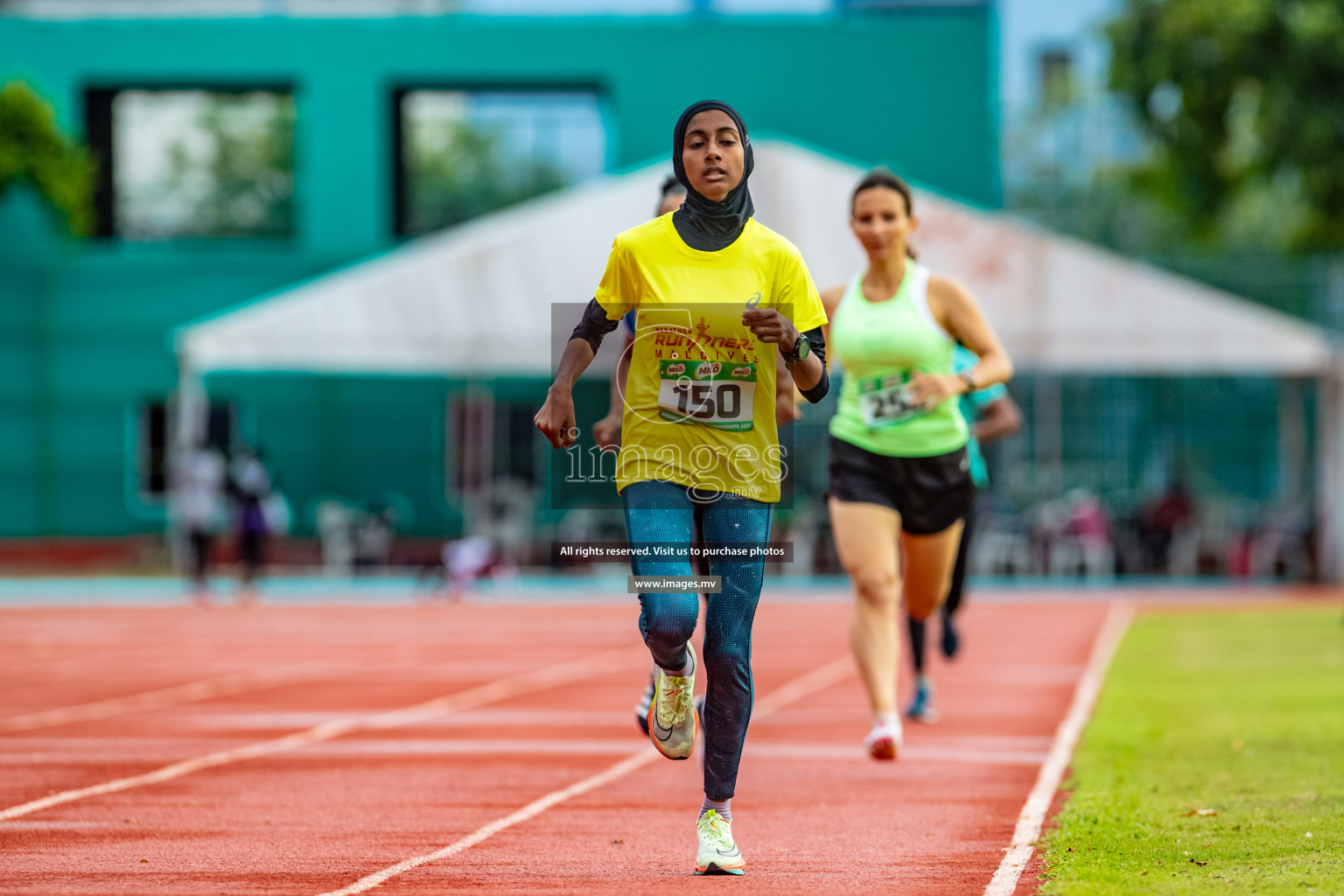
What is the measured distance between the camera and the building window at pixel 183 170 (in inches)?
1289

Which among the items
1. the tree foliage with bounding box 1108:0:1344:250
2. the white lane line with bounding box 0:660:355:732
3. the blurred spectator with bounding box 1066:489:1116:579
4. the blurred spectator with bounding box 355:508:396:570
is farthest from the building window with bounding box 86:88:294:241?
the white lane line with bounding box 0:660:355:732

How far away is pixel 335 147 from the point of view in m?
31.9

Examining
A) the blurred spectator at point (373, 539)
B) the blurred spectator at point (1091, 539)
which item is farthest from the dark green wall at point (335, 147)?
the blurred spectator at point (1091, 539)

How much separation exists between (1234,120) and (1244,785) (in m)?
24.1

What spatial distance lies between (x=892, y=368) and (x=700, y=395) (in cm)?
271

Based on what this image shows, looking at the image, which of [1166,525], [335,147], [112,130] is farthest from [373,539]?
[1166,525]

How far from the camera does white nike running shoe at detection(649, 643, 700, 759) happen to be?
18.1ft

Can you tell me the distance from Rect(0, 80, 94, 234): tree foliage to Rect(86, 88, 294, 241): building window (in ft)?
5.37

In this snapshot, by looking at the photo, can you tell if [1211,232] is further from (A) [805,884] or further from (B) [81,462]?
(A) [805,884]

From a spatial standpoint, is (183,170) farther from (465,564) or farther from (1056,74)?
(1056,74)

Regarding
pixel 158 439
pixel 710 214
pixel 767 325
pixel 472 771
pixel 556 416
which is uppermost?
pixel 710 214

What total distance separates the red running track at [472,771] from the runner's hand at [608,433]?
1242mm

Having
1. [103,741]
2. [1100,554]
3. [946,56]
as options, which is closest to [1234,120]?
[946,56]

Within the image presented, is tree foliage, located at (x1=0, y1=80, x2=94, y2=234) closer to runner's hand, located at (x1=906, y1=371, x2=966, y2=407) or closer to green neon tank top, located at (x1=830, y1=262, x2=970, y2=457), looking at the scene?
green neon tank top, located at (x1=830, y1=262, x2=970, y2=457)
